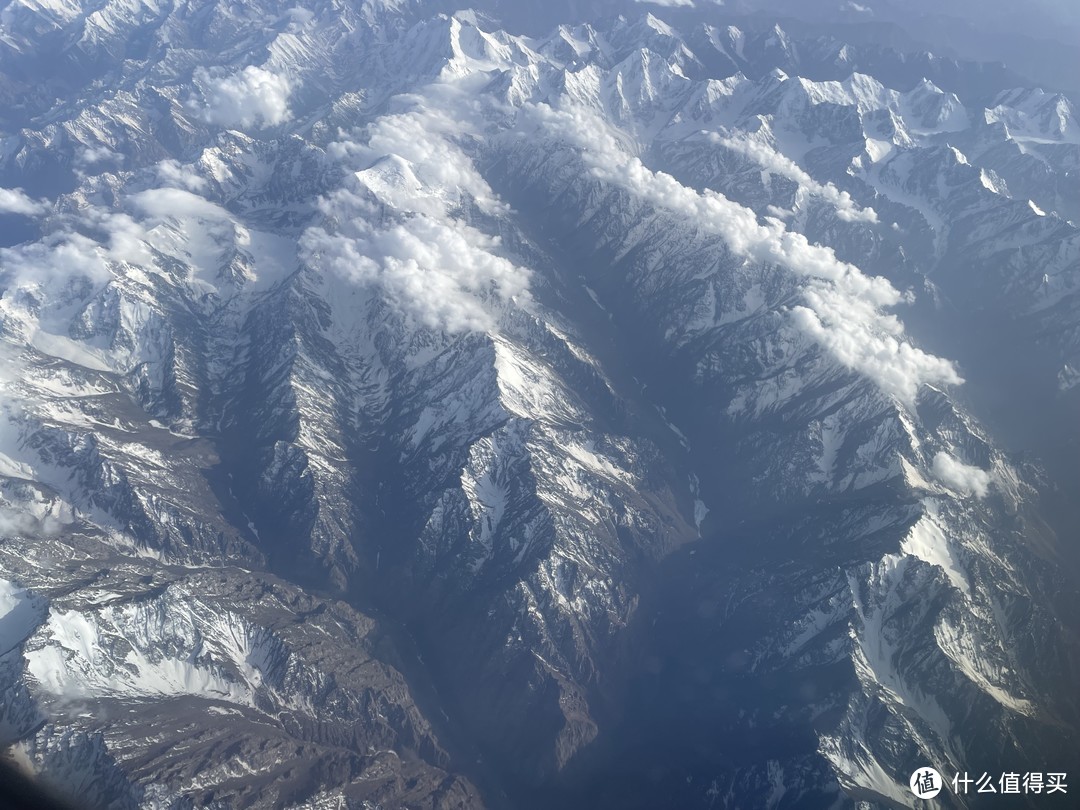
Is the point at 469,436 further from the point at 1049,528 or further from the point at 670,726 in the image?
the point at 1049,528

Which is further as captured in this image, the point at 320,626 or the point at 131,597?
the point at 320,626

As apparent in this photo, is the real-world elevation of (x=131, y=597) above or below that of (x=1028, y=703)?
below

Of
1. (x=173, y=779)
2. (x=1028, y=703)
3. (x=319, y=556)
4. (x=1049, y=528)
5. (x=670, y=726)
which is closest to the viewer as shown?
(x=173, y=779)

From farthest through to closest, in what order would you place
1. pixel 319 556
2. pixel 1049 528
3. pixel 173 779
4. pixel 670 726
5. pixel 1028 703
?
pixel 1049 528 < pixel 319 556 < pixel 670 726 < pixel 1028 703 < pixel 173 779

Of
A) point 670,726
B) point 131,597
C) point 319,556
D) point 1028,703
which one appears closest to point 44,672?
point 131,597

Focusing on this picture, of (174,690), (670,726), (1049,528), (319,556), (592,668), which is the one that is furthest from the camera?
(1049,528)

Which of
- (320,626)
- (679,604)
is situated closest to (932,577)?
(679,604)

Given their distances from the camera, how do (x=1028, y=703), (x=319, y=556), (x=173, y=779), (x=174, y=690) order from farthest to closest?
(x=319, y=556)
(x=1028, y=703)
(x=174, y=690)
(x=173, y=779)

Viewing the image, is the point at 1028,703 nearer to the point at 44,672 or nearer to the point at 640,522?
the point at 640,522

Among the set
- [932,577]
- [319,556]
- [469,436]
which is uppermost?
[932,577]
